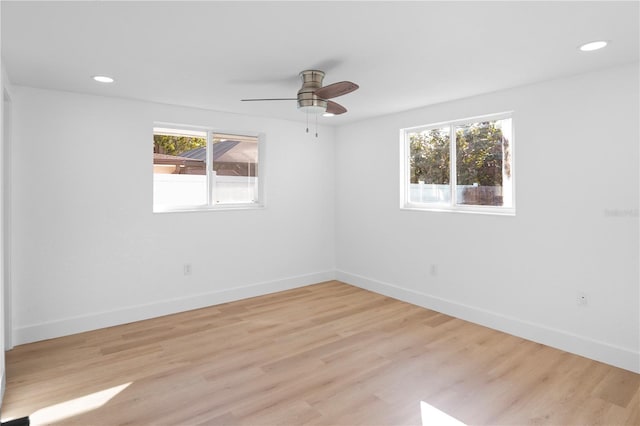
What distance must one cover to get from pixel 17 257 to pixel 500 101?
4646 mm

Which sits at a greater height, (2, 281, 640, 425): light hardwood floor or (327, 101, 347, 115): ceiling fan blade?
(327, 101, 347, 115): ceiling fan blade

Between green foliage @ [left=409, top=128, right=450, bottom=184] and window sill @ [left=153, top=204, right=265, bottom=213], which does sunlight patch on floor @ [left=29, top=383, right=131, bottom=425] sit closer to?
window sill @ [left=153, top=204, right=265, bottom=213]

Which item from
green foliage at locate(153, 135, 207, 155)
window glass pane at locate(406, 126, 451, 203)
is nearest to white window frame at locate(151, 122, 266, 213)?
green foliage at locate(153, 135, 207, 155)

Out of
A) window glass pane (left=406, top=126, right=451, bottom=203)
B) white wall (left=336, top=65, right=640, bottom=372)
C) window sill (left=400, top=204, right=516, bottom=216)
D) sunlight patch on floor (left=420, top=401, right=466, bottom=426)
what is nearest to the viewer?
sunlight patch on floor (left=420, top=401, right=466, bottom=426)

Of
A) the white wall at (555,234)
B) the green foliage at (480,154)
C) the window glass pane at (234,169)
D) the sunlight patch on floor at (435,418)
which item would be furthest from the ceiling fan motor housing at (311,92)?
the sunlight patch on floor at (435,418)

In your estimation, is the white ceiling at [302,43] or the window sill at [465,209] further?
the window sill at [465,209]

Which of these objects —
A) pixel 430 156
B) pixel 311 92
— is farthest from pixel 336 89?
pixel 430 156

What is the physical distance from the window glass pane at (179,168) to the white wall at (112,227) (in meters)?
0.20

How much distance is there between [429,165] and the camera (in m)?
4.42

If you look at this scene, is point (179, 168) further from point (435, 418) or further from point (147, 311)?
point (435, 418)

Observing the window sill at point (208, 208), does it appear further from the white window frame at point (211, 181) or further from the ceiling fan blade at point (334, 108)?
the ceiling fan blade at point (334, 108)

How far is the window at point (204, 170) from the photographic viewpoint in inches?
165

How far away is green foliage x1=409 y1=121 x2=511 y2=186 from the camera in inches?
147

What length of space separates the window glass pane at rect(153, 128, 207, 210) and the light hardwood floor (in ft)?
4.51
